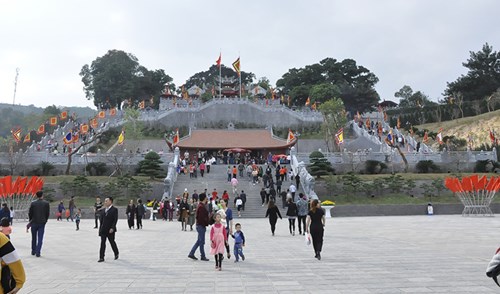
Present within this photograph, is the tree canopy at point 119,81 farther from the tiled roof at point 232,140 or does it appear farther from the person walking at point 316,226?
the person walking at point 316,226

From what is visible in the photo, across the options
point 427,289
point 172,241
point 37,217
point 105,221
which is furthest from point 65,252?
point 427,289

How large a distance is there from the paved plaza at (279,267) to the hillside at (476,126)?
4048cm

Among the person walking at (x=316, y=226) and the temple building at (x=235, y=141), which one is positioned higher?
the temple building at (x=235, y=141)

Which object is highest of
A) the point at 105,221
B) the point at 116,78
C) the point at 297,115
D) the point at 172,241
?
the point at 116,78

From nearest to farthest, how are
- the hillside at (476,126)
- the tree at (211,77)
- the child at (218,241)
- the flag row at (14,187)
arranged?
the child at (218,241) < the flag row at (14,187) < the hillside at (476,126) < the tree at (211,77)

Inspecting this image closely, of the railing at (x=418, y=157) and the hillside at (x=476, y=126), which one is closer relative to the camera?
the railing at (x=418, y=157)

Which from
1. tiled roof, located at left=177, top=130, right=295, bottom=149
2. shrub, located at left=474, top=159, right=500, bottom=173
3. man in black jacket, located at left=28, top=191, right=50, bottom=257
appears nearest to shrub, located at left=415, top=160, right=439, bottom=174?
shrub, located at left=474, top=159, right=500, bottom=173

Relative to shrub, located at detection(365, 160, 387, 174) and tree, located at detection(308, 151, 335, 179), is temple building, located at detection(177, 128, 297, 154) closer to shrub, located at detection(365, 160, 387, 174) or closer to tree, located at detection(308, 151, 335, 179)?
shrub, located at detection(365, 160, 387, 174)

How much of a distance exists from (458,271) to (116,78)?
76.3 meters

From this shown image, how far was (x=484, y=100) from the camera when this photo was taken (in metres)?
60.5

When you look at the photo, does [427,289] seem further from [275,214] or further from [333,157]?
[333,157]

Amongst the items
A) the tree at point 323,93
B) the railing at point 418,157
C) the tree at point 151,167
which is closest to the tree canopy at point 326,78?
the tree at point 323,93

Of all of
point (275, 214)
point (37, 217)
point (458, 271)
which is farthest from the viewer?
point (275, 214)

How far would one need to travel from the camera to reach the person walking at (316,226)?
9883mm
